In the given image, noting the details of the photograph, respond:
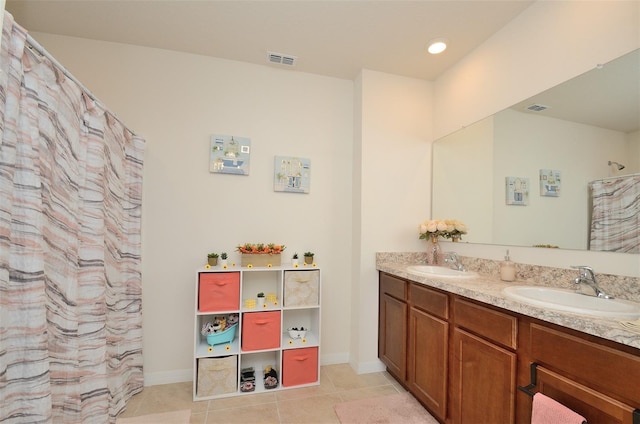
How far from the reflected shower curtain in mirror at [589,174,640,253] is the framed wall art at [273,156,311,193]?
187 centimetres

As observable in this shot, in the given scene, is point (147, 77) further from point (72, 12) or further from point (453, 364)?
point (453, 364)

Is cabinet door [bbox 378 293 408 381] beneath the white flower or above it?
beneath

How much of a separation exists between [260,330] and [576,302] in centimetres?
190

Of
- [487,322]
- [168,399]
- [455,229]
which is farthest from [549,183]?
[168,399]

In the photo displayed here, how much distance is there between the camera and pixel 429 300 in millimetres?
1742

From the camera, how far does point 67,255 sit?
1.29m

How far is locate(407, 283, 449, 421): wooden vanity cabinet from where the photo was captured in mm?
1607

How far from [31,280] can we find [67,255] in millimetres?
246

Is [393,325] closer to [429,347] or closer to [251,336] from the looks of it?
[429,347]

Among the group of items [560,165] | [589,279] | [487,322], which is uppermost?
[560,165]

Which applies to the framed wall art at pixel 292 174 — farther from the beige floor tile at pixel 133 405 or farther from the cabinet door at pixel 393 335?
the beige floor tile at pixel 133 405

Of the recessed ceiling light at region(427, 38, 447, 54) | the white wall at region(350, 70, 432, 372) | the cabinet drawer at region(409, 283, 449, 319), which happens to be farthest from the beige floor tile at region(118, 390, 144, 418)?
the recessed ceiling light at region(427, 38, 447, 54)

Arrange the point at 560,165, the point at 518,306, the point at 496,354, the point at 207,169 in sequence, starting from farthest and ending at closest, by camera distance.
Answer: the point at 207,169 < the point at 560,165 < the point at 496,354 < the point at 518,306

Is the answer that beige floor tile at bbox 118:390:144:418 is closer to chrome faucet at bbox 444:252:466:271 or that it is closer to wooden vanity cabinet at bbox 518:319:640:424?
wooden vanity cabinet at bbox 518:319:640:424
